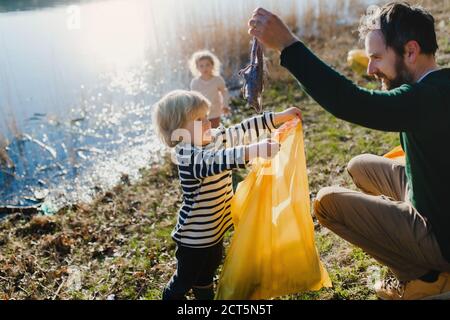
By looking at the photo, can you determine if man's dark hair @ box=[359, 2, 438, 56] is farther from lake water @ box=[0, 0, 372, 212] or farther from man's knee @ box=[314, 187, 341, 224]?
lake water @ box=[0, 0, 372, 212]

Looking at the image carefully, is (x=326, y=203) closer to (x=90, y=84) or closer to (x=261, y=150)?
(x=261, y=150)

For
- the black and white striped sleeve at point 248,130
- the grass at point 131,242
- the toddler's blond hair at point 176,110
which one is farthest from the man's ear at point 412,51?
the grass at point 131,242

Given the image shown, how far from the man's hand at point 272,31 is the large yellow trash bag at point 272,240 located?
799 mm

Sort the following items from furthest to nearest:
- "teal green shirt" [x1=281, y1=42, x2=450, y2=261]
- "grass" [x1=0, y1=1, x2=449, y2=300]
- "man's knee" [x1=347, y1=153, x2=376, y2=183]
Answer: "grass" [x1=0, y1=1, x2=449, y2=300] → "man's knee" [x1=347, y1=153, x2=376, y2=183] → "teal green shirt" [x1=281, y1=42, x2=450, y2=261]

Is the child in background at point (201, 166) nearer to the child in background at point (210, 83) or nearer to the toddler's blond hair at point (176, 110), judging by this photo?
the toddler's blond hair at point (176, 110)

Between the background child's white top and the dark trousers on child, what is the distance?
2917 mm

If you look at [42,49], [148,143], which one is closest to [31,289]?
[148,143]

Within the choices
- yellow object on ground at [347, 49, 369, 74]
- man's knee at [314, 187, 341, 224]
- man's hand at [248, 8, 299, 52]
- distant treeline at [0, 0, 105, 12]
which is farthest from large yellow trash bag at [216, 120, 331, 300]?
distant treeline at [0, 0, 105, 12]

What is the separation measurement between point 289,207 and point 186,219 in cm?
62

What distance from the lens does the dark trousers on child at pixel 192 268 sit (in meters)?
2.81

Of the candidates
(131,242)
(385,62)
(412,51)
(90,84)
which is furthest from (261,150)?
(90,84)

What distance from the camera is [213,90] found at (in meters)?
5.55

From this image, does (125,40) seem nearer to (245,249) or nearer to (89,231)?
(89,231)

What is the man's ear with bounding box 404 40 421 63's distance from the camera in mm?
2391
